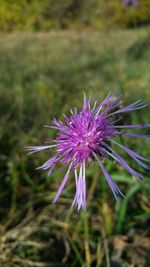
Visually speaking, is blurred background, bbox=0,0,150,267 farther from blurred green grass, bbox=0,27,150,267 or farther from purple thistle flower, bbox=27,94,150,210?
purple thistle flower, bbox=27,94,150,210

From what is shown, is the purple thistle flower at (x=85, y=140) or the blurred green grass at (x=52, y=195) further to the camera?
the blurred green grass at (x=52, y=195)

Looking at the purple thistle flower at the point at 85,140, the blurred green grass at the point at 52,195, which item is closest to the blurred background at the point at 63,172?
the blurred green grass at the point at 52,195

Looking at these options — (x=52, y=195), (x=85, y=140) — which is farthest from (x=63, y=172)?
(x=85, y=140)

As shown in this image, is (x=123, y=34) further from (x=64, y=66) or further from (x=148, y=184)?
(x=148, y=184)

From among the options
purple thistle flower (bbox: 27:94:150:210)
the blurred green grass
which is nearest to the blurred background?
the blurred green grass

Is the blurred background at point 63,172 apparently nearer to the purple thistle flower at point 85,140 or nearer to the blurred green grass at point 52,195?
the blurred green grass at point 52,195

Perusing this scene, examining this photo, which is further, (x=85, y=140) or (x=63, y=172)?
(x=63, y=172)

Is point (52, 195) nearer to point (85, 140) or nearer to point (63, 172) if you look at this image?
point (63, 172)

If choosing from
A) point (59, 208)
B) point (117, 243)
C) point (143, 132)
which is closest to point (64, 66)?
point (143, 132)

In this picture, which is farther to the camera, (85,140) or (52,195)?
(52,195)
